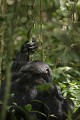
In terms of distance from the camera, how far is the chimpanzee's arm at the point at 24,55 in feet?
13.0

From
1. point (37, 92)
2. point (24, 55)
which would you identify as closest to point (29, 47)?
point (24, 55)

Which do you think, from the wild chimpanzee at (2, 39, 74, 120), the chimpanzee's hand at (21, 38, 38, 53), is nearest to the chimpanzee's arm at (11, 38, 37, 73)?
the chimpanzee's hand at (21, 38, 38, 53)

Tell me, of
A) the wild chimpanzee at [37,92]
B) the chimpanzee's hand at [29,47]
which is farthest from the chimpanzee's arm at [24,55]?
the wild chimpanzee at [37,92]

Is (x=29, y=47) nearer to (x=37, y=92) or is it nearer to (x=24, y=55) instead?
(x=24, y=55)

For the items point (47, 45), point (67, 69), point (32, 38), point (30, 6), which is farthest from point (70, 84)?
point (47, 45)

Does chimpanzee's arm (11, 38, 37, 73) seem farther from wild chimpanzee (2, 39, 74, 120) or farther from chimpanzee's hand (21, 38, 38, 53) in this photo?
wild chimpanzee (2, 39, 74, 120)

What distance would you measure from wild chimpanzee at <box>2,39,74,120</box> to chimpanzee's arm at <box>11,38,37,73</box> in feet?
0.35

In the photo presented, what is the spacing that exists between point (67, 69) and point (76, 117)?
198 centimetres

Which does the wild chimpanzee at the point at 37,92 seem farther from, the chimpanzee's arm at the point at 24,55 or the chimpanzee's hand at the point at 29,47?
the chimpanzee's hand at the point at 29,47

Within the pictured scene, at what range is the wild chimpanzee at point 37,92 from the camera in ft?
10.7

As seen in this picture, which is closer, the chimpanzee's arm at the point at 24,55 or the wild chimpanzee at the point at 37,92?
the wild chimpanzee at the point at 37,92

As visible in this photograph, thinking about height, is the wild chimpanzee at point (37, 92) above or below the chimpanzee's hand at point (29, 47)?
below

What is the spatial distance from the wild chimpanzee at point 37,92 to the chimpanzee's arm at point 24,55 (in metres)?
0.11

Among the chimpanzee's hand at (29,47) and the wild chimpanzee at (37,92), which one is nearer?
the wild chimpanzee at (37,92)
